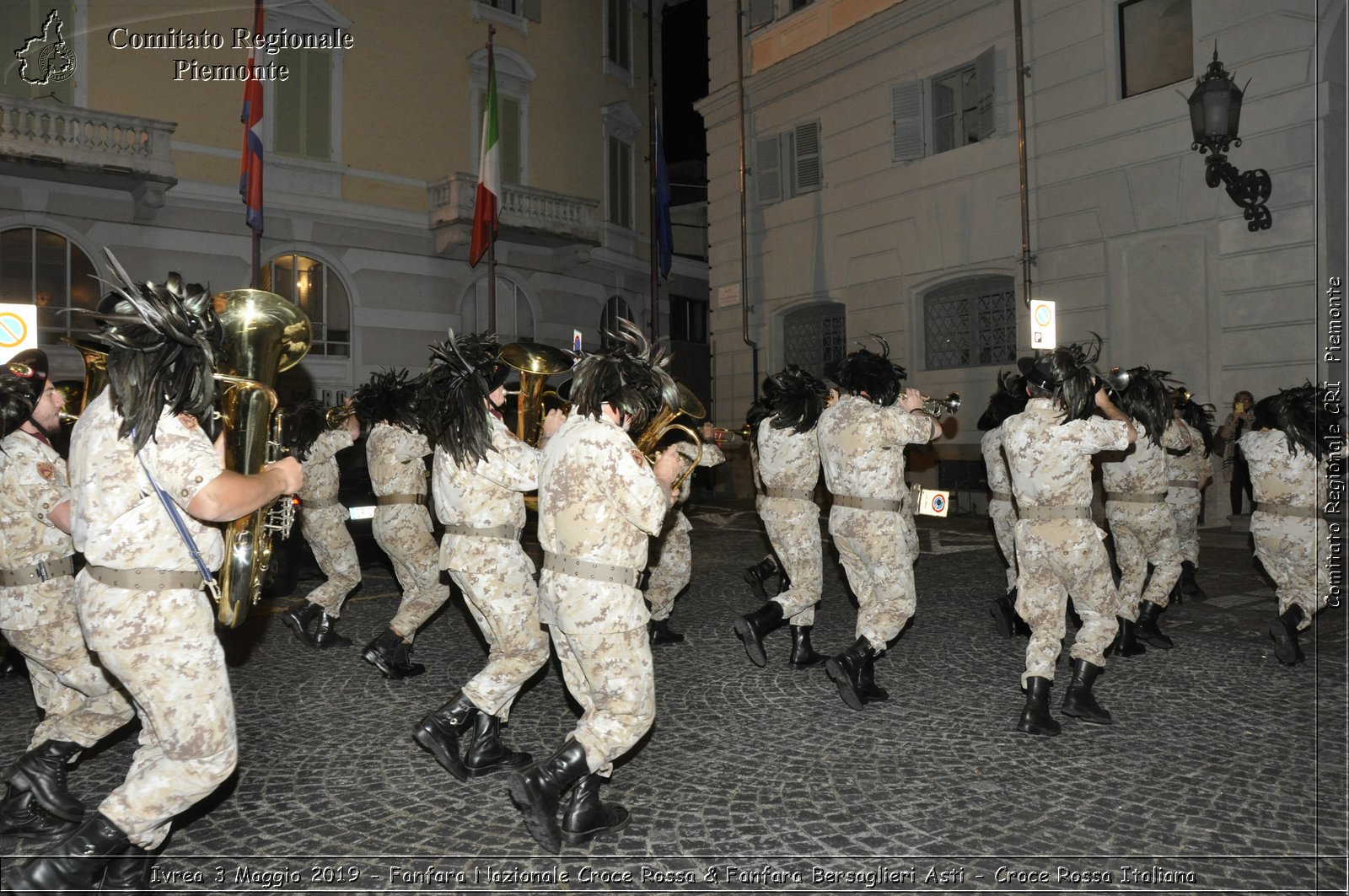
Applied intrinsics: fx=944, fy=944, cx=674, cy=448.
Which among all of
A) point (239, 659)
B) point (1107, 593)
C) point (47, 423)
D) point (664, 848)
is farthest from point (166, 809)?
point (1107, 593)

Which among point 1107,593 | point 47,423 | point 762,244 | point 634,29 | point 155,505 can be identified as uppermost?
point 634,29

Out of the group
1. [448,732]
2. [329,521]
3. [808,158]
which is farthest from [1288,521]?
[808,158]

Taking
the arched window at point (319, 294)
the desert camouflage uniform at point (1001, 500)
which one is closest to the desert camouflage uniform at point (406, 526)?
the desert camouflage uniform at point (1001, 500)

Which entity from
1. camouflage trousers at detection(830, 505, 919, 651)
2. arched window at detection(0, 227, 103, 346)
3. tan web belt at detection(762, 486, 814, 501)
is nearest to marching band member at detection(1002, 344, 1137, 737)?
camouflage trousers at detection(830, 505, 919, 651)

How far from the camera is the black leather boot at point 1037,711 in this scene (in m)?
4.91

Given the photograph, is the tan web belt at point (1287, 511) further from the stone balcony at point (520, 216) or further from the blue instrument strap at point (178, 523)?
the stone balcony at point (520, 216)

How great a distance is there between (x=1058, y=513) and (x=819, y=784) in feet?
6.63

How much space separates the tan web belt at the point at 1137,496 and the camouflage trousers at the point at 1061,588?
1978mm

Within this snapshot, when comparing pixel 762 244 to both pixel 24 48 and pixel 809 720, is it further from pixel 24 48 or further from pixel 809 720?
pixel 809 720

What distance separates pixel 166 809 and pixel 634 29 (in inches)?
946

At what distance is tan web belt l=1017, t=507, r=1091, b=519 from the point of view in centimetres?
509

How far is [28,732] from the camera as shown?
5.20m

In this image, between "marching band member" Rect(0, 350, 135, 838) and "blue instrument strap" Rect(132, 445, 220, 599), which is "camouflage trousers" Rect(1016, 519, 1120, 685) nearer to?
"blue instrument strap" Rect(132, 445, 220, 599)

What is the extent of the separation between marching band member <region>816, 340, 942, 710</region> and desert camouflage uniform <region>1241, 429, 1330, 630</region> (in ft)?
7.83
